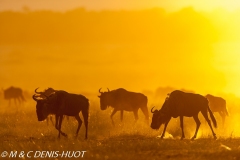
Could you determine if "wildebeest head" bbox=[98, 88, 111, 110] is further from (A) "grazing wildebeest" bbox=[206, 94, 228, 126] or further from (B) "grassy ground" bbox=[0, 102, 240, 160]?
(A) "grazing wildebeest" bbox=[206, 94, 228, 126]

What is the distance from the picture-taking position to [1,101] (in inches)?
2345

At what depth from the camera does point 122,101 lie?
2848 cm

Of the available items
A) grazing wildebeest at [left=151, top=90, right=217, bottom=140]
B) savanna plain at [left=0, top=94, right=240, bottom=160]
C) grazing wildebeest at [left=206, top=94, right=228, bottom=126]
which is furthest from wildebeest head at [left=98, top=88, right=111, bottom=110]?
grazing wildebeest at [left=151, top=90, right=217, bottom=140]

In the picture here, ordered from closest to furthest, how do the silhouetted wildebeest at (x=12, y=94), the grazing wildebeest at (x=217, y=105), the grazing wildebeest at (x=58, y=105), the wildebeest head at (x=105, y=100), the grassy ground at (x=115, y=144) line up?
1. the grassy ground at (x=115, y=144)
2. the grazing wildebeest at (x=58, y=105)
3. the wildebeest head at (x=105, y=100)
4. the grazing wildebeest at (x=217, y=105)
5. the silhouetted wildebeest at (x=12, y=94)

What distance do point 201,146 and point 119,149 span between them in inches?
101

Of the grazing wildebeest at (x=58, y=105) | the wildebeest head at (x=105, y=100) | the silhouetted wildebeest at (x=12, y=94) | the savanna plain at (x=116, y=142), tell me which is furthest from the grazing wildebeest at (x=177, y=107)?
the silhouetted wildebeest at (x=12, y=94)

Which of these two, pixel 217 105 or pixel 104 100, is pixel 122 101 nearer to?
pixel 104 100

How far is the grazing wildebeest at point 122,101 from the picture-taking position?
28125 millimetres

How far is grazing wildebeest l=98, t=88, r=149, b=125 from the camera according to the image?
2812 cm

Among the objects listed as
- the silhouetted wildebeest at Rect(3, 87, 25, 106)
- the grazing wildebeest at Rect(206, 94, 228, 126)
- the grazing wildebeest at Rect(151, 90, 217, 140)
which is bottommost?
the silhouetted wildebeest at Rect(3, 87, 25, 106)

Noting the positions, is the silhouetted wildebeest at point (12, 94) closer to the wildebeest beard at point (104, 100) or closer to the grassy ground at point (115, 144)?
the wildebeest beard at point (104, 100)

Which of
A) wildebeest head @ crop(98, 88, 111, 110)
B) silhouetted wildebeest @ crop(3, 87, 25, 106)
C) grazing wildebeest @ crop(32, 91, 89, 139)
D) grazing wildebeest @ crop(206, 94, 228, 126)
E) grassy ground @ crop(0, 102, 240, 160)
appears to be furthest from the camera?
silhouetted wildebeest @ crop(3, 87, 25, 106)

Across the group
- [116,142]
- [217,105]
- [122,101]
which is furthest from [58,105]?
[217,105]

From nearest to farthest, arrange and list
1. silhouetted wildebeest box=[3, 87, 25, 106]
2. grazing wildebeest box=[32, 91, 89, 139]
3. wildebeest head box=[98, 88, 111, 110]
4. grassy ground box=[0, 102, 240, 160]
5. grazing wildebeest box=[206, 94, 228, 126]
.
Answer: grassy ground box=[0, 102, 240, 160], grazing wildebeest box=[32, 91, 89, 139], wildebeest head box=[98, 88, 111, 110], grazing wildebeest box=[206, 94, 228, 126], silhouetted wildebeest box=[3, 87, 25, 106]
